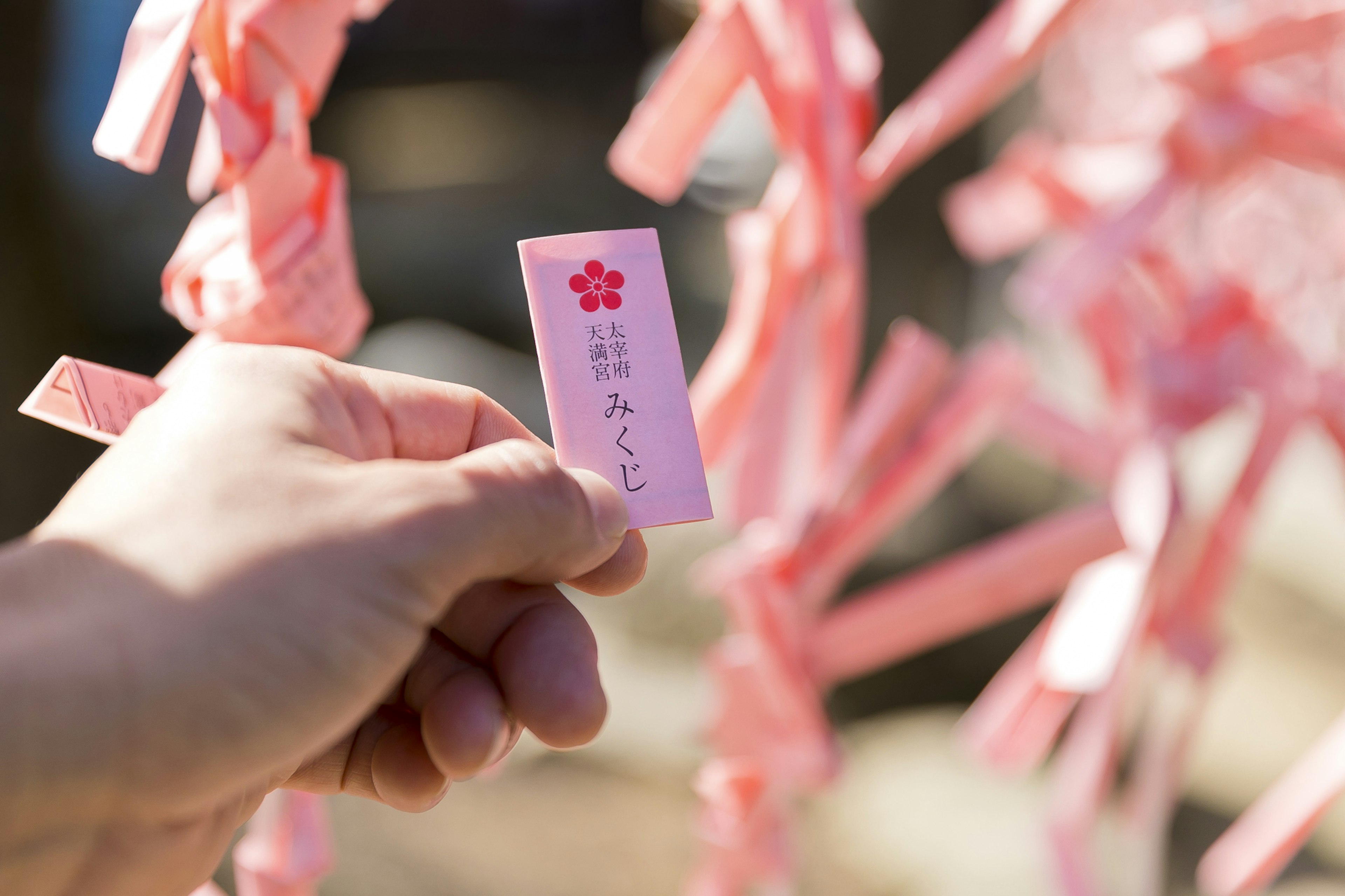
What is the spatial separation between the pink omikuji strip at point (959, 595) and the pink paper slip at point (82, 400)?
15.4 inches

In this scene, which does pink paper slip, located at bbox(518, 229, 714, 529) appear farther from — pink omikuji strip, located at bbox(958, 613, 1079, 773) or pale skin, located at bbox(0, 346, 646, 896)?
pink omikuji strip, located at bbox(958, 613, 1079, 773)

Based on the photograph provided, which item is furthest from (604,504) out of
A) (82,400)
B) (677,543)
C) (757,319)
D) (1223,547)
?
(677,543)

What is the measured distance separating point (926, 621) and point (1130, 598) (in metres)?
0.11

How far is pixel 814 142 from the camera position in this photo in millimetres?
573

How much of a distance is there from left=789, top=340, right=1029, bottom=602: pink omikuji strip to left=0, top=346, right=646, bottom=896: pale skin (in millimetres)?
269

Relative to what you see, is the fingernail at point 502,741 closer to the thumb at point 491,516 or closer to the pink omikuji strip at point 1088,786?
the thumb at point 491,516

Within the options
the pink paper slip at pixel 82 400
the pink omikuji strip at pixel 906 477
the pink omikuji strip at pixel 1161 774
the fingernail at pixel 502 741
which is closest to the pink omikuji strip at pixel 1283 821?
the pink omikuji strip at pixel 1161 774

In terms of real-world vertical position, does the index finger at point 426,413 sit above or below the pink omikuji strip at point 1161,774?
above

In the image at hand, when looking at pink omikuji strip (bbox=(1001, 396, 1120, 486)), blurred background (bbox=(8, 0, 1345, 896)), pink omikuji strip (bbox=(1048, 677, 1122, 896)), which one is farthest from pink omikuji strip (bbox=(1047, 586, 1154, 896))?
blurred background (bbox=(8, 0, 1345, 896))

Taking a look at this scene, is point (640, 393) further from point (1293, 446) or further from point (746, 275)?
point (1293, 446)

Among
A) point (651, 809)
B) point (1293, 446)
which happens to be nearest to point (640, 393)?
point (651, 809)

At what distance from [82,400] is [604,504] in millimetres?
172

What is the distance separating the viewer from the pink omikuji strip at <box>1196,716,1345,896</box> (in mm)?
Answer: 637

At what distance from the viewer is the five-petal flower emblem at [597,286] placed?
0.36m
